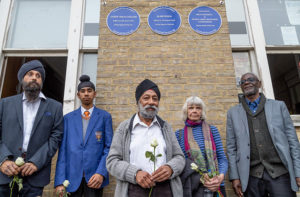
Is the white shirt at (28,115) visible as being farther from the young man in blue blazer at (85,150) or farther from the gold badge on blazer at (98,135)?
the gold badge on blazer at (98,135)

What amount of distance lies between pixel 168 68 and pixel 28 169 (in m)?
2.20

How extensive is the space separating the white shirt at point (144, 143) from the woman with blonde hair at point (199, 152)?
35 cm

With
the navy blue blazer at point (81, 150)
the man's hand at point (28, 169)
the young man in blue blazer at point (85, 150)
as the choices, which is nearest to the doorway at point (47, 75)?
the young man in blue blazer at point (85, 150)

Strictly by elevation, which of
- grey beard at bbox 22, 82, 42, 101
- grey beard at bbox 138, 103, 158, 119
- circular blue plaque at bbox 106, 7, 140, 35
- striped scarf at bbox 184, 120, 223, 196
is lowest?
striped scarf at bbox 184, 120, 223, 196

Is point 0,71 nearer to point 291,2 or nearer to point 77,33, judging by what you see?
point 77,33

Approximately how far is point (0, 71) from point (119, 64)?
202 cm

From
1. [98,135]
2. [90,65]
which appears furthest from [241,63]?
[98,135]

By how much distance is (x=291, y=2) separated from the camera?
168 inches

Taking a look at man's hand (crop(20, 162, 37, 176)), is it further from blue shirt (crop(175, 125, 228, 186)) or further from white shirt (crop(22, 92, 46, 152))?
blue shirt (crop(175, 125, 228, 186))

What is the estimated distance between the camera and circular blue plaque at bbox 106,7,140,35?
142 inches

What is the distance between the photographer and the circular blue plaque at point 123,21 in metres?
3.61

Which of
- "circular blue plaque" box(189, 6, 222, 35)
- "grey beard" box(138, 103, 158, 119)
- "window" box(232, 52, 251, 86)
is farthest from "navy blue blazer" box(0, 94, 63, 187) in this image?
"window" box(232, 52, 251, 86)

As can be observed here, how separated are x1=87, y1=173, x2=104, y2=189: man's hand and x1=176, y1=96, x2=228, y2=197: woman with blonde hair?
0.84m

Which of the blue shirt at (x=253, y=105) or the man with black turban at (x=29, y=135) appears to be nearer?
the man with black turban at (x=29, y=135)
